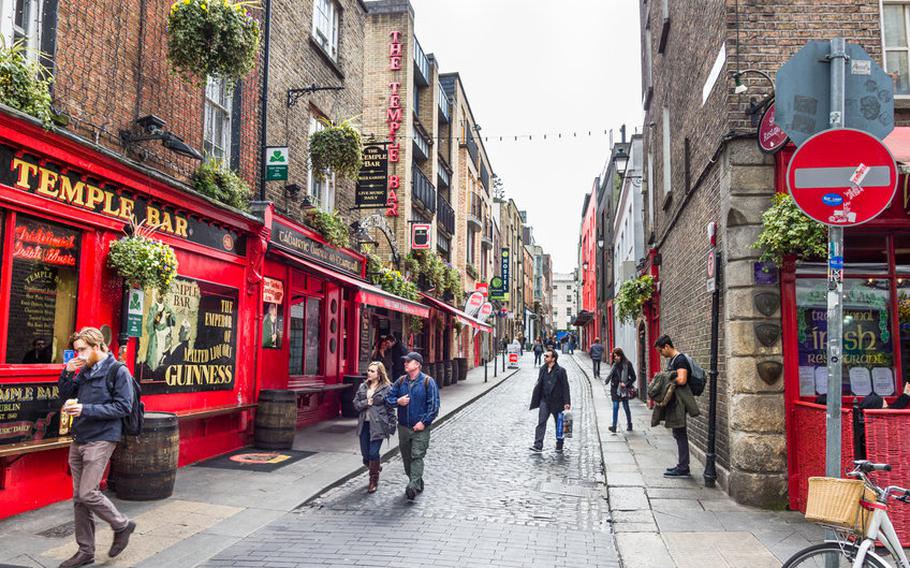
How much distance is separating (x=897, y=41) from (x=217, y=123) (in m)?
9.27

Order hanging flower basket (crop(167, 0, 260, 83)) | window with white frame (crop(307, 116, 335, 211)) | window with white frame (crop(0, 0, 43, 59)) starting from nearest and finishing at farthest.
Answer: window with white frame (crop(0, 0, 43, 59)) → hanging flower basket (crop(167, 0, 260, 83)) → window with white frame (crop(307, 116, 335, 211))

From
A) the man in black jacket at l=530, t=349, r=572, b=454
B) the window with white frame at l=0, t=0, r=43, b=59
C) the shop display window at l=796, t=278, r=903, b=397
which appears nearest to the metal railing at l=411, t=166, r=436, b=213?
the man in black jacket at l=530, t=349, r=572, b=454

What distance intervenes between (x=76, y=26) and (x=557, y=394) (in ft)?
27.9

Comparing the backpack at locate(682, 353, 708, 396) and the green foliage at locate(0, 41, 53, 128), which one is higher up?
the green foliage at locate(0, 41, 53, 128)

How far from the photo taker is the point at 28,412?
6555 mm

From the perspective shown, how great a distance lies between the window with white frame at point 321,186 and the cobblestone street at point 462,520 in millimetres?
6144

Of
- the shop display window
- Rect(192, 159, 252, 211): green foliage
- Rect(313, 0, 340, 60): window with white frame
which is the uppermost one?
Rect(313, 0, 340, 60): window with white frame

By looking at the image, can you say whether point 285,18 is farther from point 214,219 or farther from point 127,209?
point 127,209

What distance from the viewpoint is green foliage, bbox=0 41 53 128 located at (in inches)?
240

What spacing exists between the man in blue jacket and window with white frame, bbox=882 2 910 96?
6.26 metres

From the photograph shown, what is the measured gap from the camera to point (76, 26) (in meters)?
7.38

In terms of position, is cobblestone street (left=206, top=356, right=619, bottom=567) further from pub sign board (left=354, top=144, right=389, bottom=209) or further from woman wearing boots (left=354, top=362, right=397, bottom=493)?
pub sign board (left=354, top=144, right=389, bottom=209)

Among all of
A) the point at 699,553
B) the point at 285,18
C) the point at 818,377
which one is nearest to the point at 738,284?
the point at 818,377

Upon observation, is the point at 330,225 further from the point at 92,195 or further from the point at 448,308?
the point at 448,308
